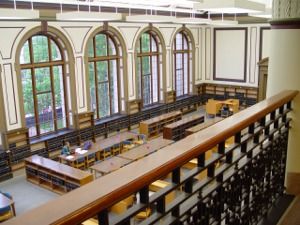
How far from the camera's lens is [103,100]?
1122cm

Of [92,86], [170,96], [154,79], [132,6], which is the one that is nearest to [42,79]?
[92,86]

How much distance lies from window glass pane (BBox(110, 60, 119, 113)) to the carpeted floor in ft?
13.1

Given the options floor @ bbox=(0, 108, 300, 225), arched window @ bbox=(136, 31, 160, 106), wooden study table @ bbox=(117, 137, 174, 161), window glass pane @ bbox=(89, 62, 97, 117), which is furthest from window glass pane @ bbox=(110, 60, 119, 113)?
floor @ bbox=(0, 108, 300, 225)

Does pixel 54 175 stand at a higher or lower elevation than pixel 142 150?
lower

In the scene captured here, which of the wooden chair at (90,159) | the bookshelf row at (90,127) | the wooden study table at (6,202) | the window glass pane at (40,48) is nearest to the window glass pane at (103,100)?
the bookshelf row at (90,127)

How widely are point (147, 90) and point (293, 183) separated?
10462mm

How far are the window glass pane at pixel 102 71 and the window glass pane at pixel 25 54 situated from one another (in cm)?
238

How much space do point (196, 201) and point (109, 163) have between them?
268 inches

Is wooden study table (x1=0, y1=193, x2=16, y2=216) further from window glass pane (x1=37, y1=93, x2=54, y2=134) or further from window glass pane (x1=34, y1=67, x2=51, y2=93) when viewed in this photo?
window glass pane (x1=34, y1=67, x2=51, y2=93)

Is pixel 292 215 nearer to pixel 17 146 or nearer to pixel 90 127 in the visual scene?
pixel 17 146

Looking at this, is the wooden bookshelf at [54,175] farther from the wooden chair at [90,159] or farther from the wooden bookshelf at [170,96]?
the wooden bookshelf at [170,96]

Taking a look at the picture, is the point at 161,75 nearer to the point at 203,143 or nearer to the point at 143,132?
the point at 143,132

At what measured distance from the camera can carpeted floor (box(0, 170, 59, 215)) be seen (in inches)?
287

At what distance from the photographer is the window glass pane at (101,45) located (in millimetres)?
10805
